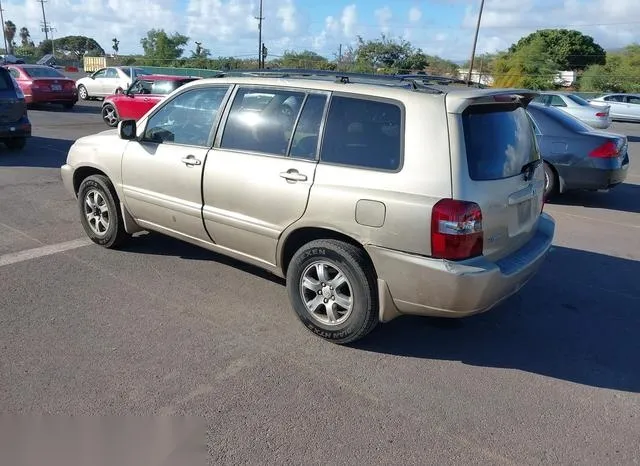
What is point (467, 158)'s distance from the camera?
334 centimetres

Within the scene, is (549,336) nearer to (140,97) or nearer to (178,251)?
(178,251)

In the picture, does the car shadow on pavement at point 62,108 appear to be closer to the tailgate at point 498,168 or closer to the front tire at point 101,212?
the front tire at point 101,212

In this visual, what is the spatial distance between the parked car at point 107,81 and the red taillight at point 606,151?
18.6 meters

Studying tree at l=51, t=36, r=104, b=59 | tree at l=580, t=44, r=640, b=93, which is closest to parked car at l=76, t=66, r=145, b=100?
tree at l=580, t=44, r=640, b=93

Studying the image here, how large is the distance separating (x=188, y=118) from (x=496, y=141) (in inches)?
103

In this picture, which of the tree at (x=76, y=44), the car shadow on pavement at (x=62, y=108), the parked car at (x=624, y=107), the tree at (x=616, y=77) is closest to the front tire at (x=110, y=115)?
the car shadow on pavement at (x=62, y=108)

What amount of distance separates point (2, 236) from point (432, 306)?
15.4ft

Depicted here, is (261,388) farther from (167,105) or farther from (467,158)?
(167,105)

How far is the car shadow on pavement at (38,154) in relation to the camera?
966 cm

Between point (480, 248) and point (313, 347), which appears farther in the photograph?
point (313, 347)

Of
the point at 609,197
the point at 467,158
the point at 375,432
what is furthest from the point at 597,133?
the point at 375,432

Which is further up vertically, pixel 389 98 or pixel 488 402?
pixel 389 98

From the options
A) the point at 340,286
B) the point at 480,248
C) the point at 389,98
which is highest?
the point at 389,98

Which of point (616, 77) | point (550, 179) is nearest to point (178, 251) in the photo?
point (550, 179)
